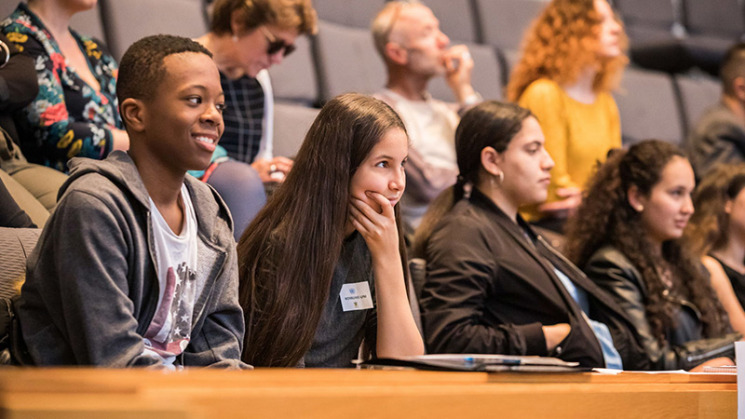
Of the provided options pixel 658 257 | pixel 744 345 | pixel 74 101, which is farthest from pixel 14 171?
pixel 658 257

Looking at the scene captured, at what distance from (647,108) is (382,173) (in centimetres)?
231

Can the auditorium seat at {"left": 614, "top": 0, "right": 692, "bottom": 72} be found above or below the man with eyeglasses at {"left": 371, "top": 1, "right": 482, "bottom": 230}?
above

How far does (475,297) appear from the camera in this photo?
1.75 m

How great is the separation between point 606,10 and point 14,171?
202cm

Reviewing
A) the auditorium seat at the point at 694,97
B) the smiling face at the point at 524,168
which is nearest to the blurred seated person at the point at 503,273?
the smiling face at the point at 524,168

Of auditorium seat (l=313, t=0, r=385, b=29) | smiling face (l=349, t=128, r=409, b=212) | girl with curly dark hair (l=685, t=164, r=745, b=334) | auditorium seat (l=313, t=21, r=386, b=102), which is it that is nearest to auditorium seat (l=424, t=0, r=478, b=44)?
auditorium seat (l=313, t=0, r=385, b=29)

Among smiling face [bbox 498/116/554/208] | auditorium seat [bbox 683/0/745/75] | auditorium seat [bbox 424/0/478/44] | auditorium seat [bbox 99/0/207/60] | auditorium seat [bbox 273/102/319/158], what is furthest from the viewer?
auditorium seat [bbox 683/0/745/75]

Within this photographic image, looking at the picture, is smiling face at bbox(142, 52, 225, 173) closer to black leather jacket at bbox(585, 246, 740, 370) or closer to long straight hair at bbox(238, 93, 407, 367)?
long straight hair at bbox(238, 93, 407, 367)

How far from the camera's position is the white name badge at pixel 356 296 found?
58.1 inches

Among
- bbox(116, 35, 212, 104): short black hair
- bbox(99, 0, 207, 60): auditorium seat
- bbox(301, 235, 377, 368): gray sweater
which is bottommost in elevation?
bbox(301, 235, 377, 368): gray sweater

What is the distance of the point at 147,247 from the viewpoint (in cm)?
114

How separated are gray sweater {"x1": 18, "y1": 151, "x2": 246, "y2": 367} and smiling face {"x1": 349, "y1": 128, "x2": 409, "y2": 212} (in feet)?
1.36

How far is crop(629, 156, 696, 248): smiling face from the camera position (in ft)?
7.11

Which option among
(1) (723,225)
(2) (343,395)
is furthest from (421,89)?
(2) (343,395)
